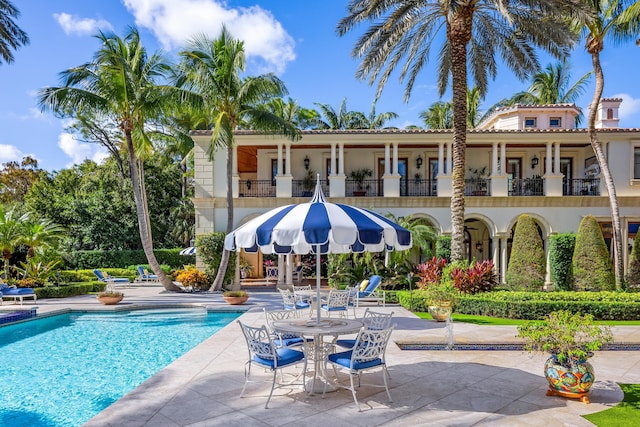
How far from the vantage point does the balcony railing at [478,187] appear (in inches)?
855

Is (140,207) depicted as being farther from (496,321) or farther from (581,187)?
(581,187)

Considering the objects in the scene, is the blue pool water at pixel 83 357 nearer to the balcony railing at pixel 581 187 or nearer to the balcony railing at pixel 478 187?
the balcony railing at pixel 478 187

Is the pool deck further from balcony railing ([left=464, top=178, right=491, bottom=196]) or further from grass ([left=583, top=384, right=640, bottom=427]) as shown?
balcony railing ([left=464, top=178, right=491, bottom=196])

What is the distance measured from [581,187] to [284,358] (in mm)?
22262

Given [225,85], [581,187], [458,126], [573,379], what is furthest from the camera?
[581,187]

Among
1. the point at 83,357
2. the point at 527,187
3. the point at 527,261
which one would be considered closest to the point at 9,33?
the point at 83,357

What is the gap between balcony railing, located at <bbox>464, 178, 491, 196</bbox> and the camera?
21.7 metres

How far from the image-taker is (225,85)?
16984 millimetres

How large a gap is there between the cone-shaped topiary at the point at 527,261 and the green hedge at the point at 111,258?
20.8 m

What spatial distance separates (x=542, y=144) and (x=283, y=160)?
13537 millimetres

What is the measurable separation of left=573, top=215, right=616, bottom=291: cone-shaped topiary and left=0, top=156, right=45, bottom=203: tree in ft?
153

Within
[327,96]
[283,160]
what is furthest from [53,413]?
[327,96]

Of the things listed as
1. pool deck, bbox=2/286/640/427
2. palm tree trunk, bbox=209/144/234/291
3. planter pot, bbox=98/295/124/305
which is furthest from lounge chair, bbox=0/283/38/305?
pool deck, bbox=2/286/640/427

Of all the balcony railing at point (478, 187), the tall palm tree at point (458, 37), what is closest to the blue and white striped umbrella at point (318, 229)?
the tall palm tree at point (458, 37)
